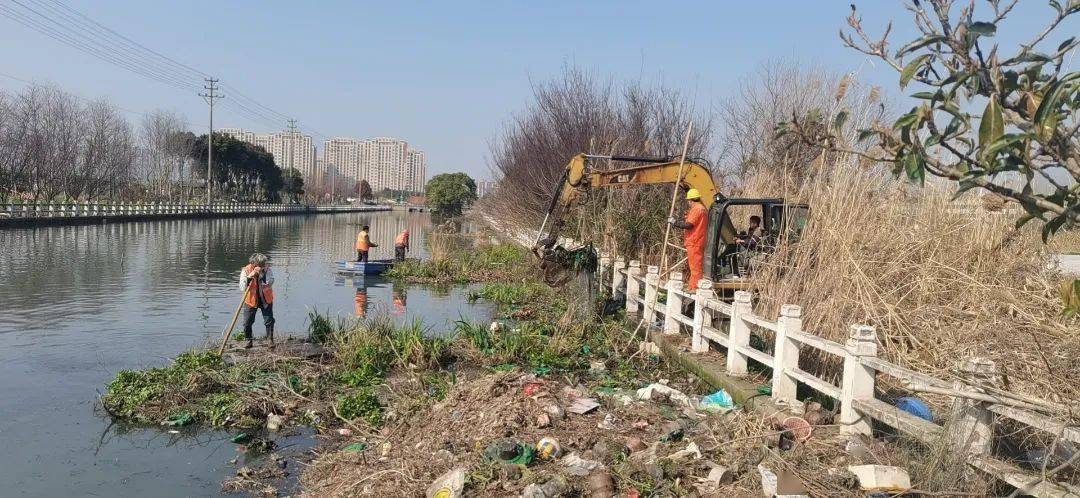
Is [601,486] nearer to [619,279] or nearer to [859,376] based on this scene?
[859,376]

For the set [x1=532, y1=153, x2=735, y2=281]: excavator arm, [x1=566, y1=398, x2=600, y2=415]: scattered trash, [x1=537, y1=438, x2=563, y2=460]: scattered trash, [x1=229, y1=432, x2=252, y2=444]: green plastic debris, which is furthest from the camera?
[x1=532, y1=153, x2=735, y2=281]: excavator arm

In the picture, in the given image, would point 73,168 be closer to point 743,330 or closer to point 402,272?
point 402,272

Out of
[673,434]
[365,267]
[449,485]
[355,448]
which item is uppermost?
[673,434]

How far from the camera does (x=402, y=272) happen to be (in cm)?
2331

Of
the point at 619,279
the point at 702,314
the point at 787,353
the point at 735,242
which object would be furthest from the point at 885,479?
the point at 619,279

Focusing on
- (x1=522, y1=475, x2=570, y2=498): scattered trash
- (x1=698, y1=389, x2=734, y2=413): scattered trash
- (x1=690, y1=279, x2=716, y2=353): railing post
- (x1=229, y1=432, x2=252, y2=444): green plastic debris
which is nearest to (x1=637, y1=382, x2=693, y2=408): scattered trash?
(x1=698, y1=389, x2=734, y2=413): scattered trash

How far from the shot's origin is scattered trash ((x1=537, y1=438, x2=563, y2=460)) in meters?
5.88

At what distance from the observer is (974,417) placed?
471 centimetres

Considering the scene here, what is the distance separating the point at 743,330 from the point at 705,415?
1560mm

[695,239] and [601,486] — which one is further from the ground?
[695,239]

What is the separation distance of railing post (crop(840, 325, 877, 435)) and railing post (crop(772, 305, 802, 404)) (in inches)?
41.4

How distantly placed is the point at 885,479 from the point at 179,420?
689cm

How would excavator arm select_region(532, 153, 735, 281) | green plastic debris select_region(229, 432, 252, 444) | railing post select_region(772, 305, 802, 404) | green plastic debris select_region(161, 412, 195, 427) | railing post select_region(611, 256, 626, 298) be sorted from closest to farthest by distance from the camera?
railing post select_region(772, 305, 802, 404) → green plastic debris select_region(229, 432, 252, 444) → green plastic debris select_region(161, 412, 195, 427) → excavator arm select_region(532, 153, 735, 281) → railing post select_region(611, 256, 626, 298)

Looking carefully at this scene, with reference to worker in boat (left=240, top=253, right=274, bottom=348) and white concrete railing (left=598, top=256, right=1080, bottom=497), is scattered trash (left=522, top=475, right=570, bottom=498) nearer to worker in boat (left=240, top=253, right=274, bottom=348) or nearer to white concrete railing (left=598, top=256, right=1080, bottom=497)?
white concrete railing (left=598, top=256, right=1080, bottom=497)
